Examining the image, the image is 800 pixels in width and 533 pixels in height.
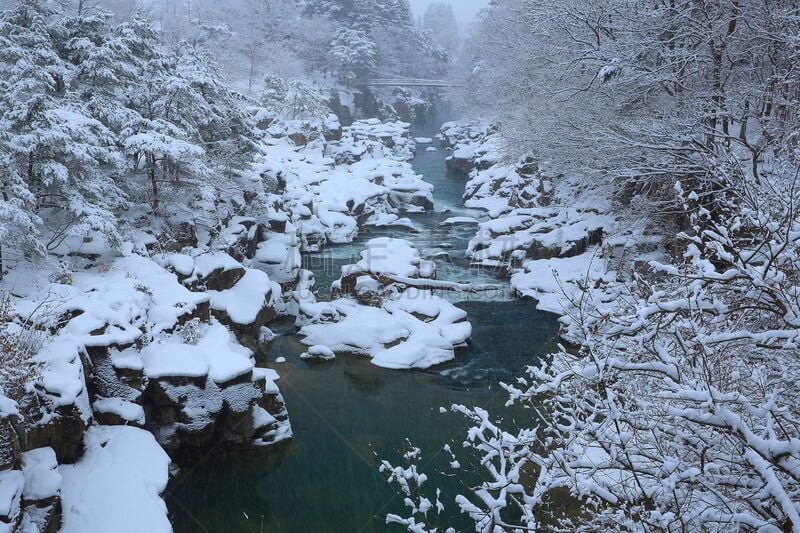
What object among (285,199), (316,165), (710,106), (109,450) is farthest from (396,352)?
(316,165)

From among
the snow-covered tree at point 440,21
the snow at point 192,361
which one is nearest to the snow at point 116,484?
the snow at point 192,361

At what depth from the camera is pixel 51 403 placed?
22.6ft

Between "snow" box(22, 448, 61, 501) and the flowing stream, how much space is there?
2.29 m

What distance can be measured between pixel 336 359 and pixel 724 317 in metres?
10.4

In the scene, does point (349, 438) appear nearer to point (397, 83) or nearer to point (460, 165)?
point (460, 165)

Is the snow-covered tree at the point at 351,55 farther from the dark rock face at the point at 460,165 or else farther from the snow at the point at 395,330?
the snow at the point at 395,330

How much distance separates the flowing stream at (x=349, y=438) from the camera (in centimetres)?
831

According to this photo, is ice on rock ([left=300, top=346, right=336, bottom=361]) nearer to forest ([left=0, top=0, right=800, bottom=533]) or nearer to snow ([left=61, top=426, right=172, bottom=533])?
forest ([left=0, top=0, right=800, bottom=533])

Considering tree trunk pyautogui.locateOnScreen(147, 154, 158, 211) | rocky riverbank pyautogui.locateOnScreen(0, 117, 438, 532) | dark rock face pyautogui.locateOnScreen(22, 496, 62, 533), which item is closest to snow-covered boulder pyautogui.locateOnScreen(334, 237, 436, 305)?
rocky riverbank pyautogui.locateOnScreen(0, 117, 438, 532)

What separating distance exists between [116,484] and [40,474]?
92 cm

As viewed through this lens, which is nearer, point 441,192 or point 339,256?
point 339,256

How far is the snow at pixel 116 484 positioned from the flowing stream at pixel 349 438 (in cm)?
129

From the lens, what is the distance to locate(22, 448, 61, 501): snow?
236 inches

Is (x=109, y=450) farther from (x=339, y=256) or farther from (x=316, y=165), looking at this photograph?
(x=316, y=165)
